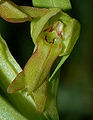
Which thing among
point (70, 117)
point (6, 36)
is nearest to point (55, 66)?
point (6, 36)

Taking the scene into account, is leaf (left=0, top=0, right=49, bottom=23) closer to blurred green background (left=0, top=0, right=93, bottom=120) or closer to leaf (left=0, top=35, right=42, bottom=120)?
leaf (left=0, top=35, right=42, bottom=120)

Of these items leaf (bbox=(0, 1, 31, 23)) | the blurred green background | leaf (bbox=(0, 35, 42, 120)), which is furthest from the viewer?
the blurred green background

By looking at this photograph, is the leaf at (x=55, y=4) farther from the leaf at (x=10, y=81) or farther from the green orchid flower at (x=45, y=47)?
the leaf at (x=10, y=81)

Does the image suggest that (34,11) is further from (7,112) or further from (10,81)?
(7,112)

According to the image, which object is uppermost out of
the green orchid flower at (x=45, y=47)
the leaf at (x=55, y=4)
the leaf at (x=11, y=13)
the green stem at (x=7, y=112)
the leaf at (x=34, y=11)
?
the leaf at (x=11, y=13)

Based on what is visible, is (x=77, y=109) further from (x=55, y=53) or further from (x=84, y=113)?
(x=55, y=53)

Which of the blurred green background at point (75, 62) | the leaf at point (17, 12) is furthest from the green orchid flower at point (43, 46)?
the blurred green background at point (75, 62)

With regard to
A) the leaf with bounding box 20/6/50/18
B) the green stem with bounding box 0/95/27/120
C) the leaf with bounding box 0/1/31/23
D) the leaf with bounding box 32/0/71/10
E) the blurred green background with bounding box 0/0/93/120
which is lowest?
the blurred green background with bounding box 0/0/93/120

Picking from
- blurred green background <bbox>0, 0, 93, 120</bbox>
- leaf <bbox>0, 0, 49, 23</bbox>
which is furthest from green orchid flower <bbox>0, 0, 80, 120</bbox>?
blurred green background <bbox>0, 0, 93, 120</bbox>
